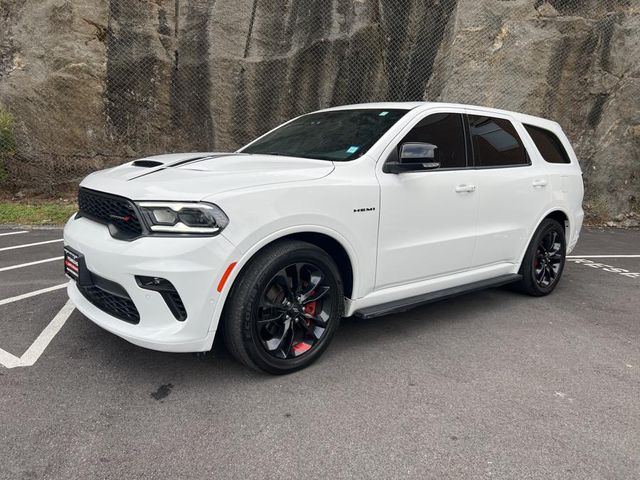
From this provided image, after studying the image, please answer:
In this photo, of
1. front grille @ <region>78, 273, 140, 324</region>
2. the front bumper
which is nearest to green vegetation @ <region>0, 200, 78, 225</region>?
front grille @ <region>78, 273, 140, 324</region>

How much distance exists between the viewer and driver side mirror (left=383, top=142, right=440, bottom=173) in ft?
10.7

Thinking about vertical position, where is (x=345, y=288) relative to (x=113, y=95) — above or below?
below

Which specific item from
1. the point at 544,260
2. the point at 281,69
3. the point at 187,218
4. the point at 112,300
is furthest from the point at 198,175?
the point at 281,69

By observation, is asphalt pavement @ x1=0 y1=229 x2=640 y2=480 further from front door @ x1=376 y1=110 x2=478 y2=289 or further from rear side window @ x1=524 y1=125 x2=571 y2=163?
rear side window @ x1=524 y1=125 x2=571 y2=163

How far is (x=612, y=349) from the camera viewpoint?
11.9ft

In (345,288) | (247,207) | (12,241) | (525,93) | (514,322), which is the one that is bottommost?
(12,241)

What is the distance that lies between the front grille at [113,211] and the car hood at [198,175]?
0.15 ft

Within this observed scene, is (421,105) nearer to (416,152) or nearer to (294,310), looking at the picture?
(416,152)

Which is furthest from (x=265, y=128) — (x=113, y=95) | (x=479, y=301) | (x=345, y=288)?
(x=345, y=288)

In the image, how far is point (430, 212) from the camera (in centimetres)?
357

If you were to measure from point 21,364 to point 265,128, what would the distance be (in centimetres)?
838

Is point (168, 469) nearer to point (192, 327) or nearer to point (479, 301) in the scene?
point (192, 327)

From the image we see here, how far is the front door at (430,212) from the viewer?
132 inches

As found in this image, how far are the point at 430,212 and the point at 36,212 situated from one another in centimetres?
810
